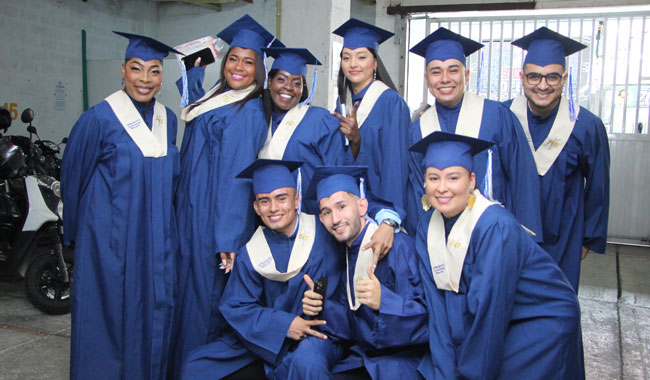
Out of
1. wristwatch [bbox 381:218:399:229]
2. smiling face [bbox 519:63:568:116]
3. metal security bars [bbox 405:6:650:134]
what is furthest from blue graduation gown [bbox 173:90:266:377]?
metal security bars [bbox 405:6:650:134]

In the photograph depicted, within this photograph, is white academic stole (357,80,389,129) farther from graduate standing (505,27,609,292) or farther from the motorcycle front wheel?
the motorcycle front wheel

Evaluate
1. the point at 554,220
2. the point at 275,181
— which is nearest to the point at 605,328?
the point at 554,220

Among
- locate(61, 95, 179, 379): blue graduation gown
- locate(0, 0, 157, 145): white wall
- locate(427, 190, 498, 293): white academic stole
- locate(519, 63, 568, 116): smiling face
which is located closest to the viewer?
locate(427, 190, 498, 293): white academic stole

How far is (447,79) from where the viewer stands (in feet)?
9.07

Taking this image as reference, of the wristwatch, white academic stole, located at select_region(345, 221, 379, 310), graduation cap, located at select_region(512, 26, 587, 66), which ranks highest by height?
graduation cap, located at select_region(512, 26, 587, 66)

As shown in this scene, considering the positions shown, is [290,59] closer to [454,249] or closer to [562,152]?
[454,249]

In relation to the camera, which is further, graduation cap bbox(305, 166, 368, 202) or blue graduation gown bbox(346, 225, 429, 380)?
graduation cap bbox(305, 166, 368, 202)

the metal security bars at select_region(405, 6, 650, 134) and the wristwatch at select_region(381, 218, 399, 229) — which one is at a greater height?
the metal security bars at select_region(405, 6, 650, 134)

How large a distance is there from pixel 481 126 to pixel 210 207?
1345mm

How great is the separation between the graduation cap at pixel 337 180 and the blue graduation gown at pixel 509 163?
0.37 m

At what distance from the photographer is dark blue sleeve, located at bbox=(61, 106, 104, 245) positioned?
2.62 metres

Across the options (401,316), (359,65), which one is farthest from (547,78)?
(401,316)

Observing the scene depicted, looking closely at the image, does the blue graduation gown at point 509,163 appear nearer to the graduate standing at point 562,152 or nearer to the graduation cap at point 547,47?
the graduate standing at point 562,152

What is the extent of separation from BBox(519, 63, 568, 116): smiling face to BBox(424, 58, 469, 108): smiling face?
37cm
